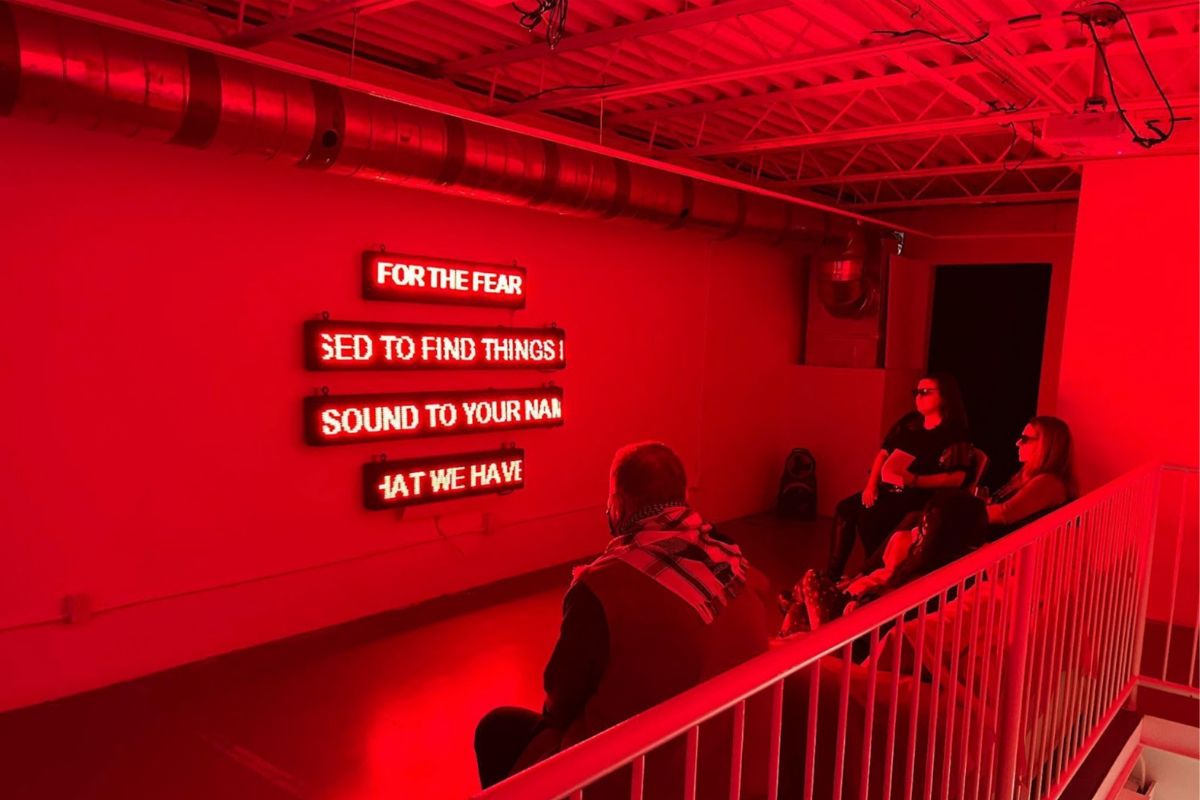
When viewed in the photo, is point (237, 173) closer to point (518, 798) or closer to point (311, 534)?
point (311, 534)

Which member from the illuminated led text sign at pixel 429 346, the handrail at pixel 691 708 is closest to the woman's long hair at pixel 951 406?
the illuminated led text sign at pixel 429 346

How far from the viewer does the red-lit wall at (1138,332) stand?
5.33 m

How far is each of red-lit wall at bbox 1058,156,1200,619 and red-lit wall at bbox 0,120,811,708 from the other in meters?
3.25

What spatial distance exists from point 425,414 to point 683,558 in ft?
10.7

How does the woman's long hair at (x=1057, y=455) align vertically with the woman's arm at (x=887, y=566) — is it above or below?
above

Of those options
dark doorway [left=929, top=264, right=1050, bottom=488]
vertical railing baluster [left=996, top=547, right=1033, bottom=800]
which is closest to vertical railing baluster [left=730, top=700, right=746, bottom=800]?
vertical railing baluster [left=996, top=547, right=1033, bottom=800]

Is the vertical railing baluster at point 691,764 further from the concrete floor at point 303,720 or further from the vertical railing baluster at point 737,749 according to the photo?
the concrete floor at point 303,720

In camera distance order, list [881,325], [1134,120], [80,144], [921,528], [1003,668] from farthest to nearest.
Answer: [881,325]
[1134,120]
[80,144]
[921,528]
[1003,668]

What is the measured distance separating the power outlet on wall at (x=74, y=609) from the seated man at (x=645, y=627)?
269 cm

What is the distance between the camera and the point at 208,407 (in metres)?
4.25

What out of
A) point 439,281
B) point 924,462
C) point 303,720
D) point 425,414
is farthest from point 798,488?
point 303,720

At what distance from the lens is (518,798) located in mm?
994

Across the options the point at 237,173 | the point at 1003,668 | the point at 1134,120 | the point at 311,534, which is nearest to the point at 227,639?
the point at 311,534

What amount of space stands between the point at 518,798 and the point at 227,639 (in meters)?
3.88
